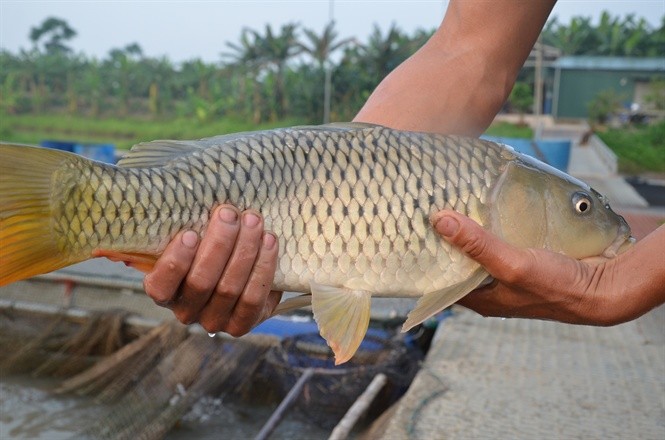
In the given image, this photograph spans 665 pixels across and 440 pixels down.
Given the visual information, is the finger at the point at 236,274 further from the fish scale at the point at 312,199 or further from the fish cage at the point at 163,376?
the fish cage at the point at 163,376

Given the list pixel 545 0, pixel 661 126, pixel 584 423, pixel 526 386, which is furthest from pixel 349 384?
pixel 661 126

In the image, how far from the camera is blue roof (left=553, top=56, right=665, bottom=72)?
3819 cm

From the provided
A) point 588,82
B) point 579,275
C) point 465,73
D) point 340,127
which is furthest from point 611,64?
point 340,127

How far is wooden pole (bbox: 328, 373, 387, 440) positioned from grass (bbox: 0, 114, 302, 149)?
1077 inches

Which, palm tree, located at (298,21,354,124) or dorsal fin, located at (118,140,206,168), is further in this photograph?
palm tree, located at (298,21,354,124)

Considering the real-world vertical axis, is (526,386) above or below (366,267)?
below

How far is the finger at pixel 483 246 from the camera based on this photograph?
157 cm

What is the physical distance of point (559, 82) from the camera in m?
38.3

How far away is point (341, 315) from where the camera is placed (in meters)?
1.63

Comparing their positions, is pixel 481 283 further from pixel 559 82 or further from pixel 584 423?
pixel 559 82

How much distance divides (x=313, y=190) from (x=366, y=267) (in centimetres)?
18

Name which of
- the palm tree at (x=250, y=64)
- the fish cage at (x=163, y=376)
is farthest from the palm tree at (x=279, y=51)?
the fish cage at (x=163, y=376)

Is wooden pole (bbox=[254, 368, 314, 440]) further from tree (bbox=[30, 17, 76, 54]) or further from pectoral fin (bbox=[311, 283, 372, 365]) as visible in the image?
tree (bbox=[30, 17, 76, 54])

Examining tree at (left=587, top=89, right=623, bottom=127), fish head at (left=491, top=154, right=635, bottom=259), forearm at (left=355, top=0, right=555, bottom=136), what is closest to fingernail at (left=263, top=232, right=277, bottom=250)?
fish head at (left=491, top=154, right=635, bottom=259)
